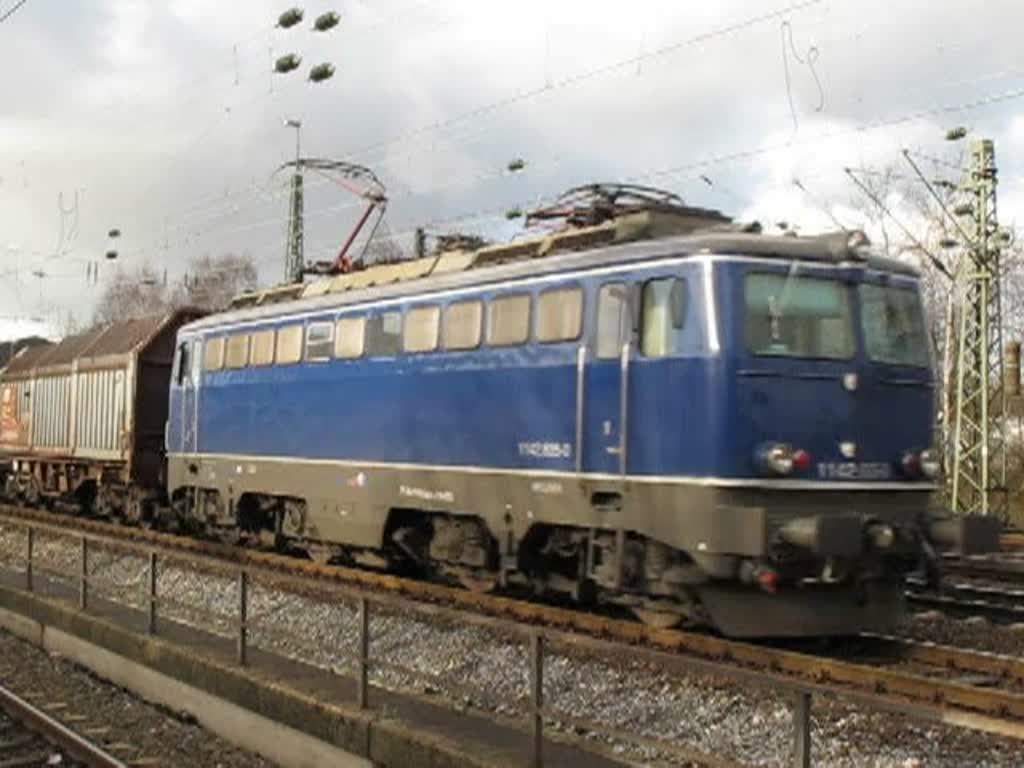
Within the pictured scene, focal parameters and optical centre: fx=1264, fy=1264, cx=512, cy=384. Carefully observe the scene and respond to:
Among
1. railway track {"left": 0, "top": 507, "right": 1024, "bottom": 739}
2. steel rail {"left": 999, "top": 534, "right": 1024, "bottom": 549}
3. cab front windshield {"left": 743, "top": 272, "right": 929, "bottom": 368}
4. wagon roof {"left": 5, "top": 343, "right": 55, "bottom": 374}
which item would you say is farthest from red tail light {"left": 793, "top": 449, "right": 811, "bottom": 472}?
wagon roof {"left": 5, "top": 343, "right": 55, "bottom": 374}

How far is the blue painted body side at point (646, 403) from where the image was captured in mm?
10164

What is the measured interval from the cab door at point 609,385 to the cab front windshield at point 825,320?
1.13 m

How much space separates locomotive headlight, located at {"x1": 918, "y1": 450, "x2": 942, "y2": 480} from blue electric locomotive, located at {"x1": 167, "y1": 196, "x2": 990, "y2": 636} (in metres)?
0.02

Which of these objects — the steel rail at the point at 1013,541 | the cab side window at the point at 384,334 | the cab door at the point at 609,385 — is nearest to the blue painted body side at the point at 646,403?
the cab door at the point at 609,385

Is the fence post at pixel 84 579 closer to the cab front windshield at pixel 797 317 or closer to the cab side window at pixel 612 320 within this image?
the cab side window at pixel 612 320

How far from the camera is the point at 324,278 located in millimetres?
17234

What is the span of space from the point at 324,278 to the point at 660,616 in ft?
26.7

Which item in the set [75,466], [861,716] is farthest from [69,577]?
[75,466]

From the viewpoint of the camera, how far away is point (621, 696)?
8.63m

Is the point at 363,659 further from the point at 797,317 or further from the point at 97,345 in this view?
the point at 97,345

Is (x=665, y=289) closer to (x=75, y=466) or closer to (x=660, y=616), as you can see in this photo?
(x=660, y=616)

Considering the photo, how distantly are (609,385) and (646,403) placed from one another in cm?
50

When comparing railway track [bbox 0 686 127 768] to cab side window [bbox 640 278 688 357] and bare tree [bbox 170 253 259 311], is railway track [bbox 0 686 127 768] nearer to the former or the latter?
cab side window [bbox 640 278 688 357]

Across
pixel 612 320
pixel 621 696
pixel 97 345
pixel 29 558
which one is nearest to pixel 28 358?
pixel 97 345
